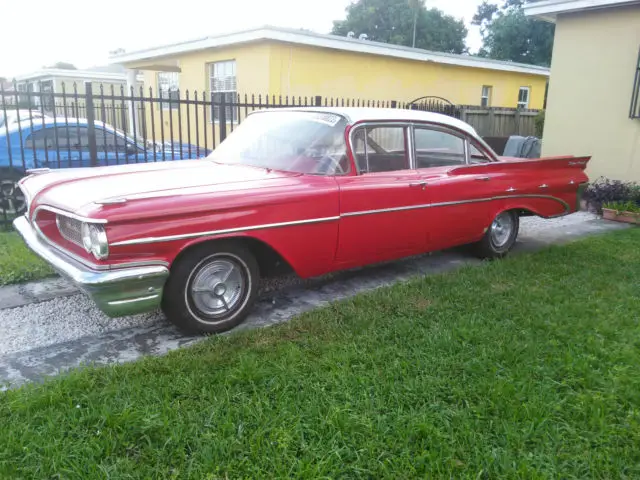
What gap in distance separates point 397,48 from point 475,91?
4.57 meters

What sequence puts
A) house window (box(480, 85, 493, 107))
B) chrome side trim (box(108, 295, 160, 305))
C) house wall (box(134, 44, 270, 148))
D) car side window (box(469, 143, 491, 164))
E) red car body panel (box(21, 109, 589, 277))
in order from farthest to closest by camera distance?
house window (box(480, 85, 493, 107)) → house wall (box(134, 44, 270, 148)) → car side window (box(469, 143, 491, 164)) → red car body panel (box(21, 109, 589, 277)) → chrome side trim (box(108, 295, 160, 305))

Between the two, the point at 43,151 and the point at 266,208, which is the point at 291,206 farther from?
the point at 43,151

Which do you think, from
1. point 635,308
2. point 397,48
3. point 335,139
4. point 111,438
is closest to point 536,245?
point 635,308

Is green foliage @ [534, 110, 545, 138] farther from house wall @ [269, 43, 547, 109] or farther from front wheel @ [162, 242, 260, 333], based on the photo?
front wheel @ [162, 242, 260, 333]

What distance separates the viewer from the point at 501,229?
5.83m

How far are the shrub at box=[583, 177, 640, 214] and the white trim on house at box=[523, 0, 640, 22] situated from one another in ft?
9.24

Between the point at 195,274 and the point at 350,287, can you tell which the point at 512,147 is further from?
the point at 195,274

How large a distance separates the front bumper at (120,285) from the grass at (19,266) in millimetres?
1585

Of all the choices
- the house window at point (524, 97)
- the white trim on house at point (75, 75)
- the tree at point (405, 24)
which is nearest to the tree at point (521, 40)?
the tree at point (405, 24)

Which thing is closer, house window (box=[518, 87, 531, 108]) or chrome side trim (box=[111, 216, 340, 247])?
chrome side trim (box=[111, 216, 340, 247])

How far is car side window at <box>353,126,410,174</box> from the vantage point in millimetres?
4379

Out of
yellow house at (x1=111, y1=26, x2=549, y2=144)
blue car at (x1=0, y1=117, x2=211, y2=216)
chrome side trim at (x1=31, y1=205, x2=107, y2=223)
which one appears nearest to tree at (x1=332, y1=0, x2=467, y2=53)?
yellow house at (x1=111, y1=26, x2=549, y2=144)

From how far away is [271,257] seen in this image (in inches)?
159

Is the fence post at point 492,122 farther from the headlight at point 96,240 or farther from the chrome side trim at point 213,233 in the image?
the headlight at point 96,240
